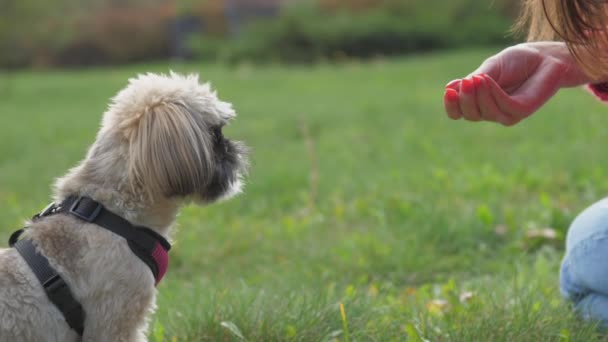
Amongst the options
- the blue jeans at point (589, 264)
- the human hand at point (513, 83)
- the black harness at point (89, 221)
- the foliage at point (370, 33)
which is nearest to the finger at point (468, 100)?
the human hand at point (513, 83)

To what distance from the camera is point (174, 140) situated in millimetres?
2730

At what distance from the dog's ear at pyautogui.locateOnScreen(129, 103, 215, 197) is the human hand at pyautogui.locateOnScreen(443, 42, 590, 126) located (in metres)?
0.91

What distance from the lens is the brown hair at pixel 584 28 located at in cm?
268

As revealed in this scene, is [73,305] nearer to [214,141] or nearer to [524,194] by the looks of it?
[214,141]

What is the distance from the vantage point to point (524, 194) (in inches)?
240

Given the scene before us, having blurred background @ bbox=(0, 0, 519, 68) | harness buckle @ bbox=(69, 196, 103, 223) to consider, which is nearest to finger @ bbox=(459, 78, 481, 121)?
harness buckle @ bbox=(69, 196, 103, 223)

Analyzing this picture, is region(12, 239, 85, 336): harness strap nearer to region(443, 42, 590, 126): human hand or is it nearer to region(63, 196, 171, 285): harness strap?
region(63, 196, 171, 285): harness strap

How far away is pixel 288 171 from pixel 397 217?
1.95m

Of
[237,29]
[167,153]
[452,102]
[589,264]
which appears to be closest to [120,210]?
[167,153]

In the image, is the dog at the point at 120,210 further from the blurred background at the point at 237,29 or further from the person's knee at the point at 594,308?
the blurred background at the point at 237,29

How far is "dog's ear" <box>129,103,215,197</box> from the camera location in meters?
2.73

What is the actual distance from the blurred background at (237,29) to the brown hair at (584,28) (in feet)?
60.6

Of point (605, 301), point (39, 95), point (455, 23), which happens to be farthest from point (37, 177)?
point (455, 23)

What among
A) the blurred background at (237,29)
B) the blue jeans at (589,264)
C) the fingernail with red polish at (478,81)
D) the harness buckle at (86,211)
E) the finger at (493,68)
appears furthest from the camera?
the blurred background at (237,29)
